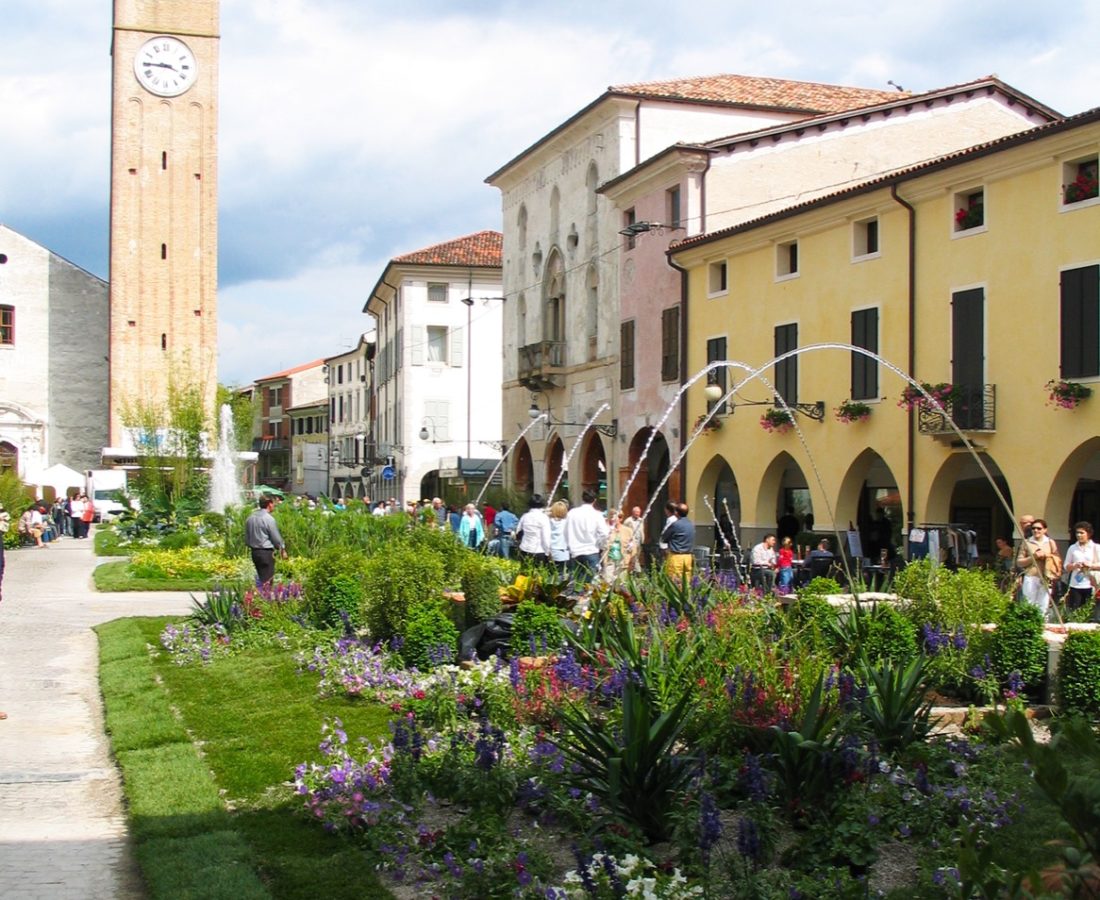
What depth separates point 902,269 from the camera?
2583 centimetres

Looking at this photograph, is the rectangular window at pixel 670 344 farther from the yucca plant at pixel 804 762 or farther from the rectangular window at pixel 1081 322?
the yucca plant at pixel 804 762

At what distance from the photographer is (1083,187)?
21.6 m

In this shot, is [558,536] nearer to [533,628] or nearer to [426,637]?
[426,637]

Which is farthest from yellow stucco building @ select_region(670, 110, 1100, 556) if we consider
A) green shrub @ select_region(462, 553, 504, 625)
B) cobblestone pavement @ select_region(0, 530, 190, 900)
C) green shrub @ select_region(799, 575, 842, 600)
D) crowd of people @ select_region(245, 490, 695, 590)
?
cobblestone pavement @ select_region(0, 530, 190, 900)

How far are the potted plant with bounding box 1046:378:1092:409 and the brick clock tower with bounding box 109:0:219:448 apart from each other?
47387 mm

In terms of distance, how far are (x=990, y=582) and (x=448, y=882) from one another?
23.2 ft

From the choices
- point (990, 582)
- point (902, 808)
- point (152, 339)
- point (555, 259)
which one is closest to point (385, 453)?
point (152, 339)

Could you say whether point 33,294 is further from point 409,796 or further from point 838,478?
point 409,796

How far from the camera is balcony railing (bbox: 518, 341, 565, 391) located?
41.7 m

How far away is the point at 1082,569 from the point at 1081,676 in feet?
23.7

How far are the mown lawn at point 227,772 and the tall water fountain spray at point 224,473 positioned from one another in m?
30.0

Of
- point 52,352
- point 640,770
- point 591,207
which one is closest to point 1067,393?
point 640,770

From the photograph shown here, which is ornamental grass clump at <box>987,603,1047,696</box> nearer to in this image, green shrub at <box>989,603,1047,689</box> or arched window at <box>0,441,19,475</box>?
green shrub at <box>989,603,1047,689</box>

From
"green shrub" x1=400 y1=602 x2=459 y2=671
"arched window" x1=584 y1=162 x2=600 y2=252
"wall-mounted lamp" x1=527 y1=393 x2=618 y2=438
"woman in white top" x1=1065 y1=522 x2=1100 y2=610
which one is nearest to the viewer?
"green shrub" x1=400 y1=602 x2=459 y2=671
